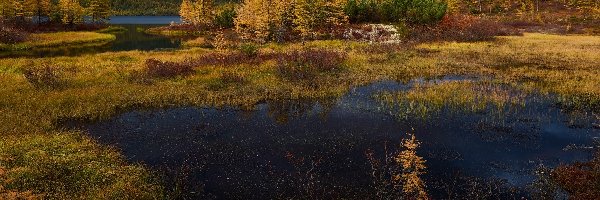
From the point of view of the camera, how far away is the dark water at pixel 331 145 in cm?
1446

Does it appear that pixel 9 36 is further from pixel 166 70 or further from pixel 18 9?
pixel 166 70

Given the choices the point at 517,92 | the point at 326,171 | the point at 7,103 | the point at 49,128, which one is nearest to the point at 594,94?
the point at 517,92

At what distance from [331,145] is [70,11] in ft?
282

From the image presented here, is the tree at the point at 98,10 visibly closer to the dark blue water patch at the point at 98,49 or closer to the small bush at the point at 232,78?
the dark blue water patch at the point at 98,49

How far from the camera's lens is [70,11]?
87.0 meters

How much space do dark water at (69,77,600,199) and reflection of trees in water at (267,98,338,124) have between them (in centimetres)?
6

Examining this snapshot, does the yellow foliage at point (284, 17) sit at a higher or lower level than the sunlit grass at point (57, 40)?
higher

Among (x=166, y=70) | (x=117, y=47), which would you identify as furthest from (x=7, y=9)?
(x=166, y=70)

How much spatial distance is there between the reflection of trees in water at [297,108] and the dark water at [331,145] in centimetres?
6

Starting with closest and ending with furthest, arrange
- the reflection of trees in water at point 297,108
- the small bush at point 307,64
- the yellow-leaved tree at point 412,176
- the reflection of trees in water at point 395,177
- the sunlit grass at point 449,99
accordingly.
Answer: the yellow-leaved tree at point 412,176 → the reflection of trees in water at point 395,177 → the reflection of trees in water at point 297,108 → the sunlit grass at point 449,99 → the small bush at point 307,64

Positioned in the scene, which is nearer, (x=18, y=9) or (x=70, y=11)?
(x=18, y=9)

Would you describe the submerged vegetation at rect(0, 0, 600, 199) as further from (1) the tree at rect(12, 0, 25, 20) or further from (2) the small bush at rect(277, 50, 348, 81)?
(1) the tree at rect(12, 0, 25, 20)

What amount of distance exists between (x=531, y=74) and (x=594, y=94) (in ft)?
22.7

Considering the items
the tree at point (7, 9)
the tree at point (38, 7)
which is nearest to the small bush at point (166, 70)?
the tree at point (7, 9)
